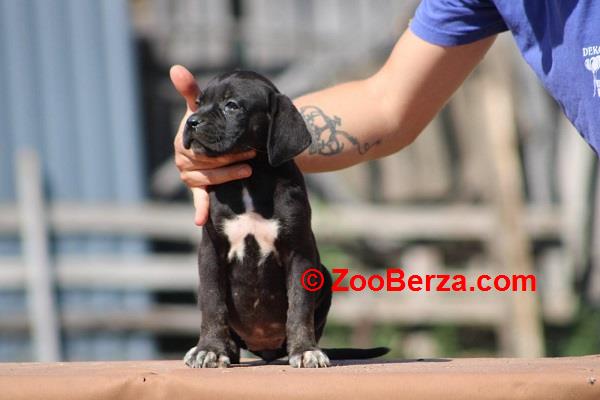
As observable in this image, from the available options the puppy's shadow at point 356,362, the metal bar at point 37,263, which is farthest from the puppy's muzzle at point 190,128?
the metal bar at point 37,263

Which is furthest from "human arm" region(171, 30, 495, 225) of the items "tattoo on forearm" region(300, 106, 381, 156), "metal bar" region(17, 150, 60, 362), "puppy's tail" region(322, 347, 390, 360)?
"metal bar" region(17, 150, 60, 362)

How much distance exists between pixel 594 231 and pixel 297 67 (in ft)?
9.42

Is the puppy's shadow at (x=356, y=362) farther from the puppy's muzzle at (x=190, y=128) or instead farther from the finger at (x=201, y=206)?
the puppy's muzzle at (x=190, y=128)

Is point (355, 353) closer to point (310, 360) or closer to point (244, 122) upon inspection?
point (310, 360)

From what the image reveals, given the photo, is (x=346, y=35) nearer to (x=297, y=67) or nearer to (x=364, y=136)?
(x=297, y=67)

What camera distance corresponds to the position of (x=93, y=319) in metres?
8.77

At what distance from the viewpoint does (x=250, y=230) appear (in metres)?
3.29

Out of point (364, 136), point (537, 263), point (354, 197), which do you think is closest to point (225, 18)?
point (354, 197)

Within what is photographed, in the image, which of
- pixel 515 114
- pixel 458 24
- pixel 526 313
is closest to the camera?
pixel 458 24

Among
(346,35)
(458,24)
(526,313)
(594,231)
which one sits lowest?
(526,313)

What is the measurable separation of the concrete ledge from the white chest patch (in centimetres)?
53

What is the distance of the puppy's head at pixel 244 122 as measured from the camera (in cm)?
329

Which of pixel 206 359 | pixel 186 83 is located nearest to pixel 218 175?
pixel 186 83

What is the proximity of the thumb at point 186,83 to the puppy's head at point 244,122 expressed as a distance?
0.07m
